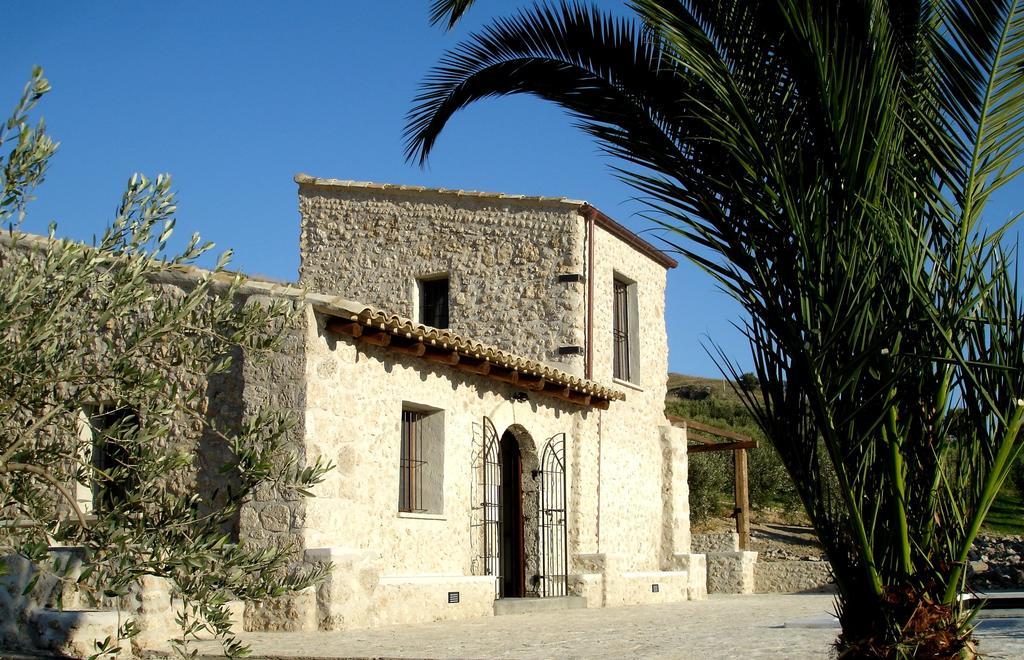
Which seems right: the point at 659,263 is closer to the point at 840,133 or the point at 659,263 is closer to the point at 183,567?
the point at 840,133

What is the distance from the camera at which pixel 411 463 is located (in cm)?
1065

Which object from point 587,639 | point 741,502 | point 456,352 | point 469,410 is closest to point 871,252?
point 587,639

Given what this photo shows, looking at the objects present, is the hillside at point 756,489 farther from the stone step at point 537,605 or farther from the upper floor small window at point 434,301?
the stone step at point 537,605

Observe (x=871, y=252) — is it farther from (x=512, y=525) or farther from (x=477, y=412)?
(x=512, y=525)

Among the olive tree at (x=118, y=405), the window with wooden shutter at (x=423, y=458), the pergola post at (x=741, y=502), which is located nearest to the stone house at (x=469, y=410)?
the window with wooden shutter at (x=423, y=458)

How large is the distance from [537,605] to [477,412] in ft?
7.53

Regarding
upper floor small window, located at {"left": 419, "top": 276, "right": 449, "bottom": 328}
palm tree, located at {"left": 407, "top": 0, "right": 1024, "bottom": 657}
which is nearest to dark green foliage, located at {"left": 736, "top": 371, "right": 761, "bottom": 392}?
palm tree, located at {"left": 407, "top": 0, "right": 1024, "bottom": 657}

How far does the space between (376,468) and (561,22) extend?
18.3 feet

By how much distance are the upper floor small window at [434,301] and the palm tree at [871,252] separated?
9.56 metres

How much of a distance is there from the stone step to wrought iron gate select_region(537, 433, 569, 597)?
0.77 ft

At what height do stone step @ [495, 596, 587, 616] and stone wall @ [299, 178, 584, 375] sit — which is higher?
stone wall @ [299, 178, 584, 375]

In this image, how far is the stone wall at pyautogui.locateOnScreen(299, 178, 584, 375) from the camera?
13781mm

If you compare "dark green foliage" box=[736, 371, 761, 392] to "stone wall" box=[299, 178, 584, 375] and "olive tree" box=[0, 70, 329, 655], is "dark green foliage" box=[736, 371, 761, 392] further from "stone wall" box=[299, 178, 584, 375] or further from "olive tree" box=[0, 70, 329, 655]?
"stone wall" box=[299, 178, 584, 375]

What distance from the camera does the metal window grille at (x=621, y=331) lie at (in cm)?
1505
